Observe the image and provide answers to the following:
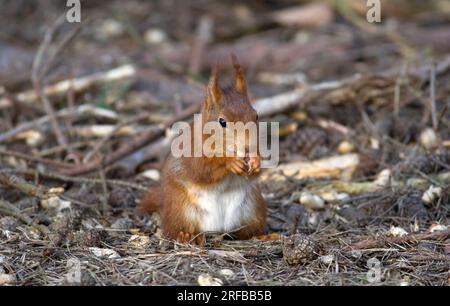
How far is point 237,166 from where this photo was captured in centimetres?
309

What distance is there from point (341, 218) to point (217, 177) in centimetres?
79

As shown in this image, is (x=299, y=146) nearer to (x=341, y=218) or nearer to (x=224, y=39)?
(x=341, y=218)

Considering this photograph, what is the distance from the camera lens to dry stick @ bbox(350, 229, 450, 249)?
3.14m

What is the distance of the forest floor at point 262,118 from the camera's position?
305 cm

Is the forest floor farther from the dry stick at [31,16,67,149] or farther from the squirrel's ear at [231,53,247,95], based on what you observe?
the squirrel's ear at [231,53,247,95]

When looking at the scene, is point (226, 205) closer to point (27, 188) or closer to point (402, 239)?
point (402, 239)

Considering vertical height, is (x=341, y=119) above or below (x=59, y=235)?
above

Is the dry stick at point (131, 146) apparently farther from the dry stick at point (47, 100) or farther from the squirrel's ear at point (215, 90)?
the squirrel's ear at point (215, 90)

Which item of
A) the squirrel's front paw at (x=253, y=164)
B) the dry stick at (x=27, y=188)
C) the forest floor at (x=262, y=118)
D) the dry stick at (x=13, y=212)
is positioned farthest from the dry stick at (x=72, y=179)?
the squirrel's front paw at (x=253, y=164)

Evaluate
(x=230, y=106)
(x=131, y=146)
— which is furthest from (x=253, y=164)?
(x=131, y=146)

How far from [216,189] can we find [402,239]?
0.81 m

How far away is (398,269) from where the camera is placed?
2.98 m

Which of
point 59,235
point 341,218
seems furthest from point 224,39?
point 59,235
